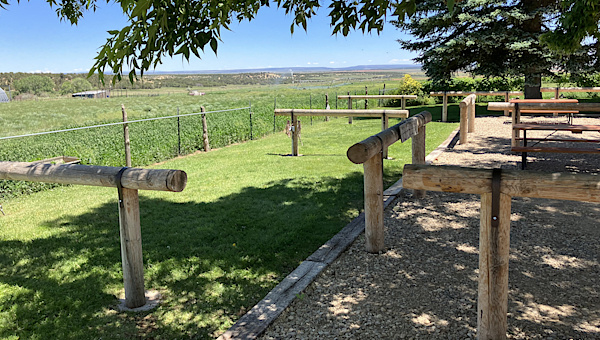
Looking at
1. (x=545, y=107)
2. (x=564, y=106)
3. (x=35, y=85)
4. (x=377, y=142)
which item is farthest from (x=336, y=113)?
(x=35, y=85)

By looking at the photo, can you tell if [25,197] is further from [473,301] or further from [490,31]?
[490,31]

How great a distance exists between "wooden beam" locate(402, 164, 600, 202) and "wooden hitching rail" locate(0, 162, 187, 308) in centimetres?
172

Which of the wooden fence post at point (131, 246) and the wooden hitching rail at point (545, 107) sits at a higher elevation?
the wooden hitching rail at point (545, 107)

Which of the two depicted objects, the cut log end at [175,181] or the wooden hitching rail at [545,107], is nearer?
the cut log end at [175,181]

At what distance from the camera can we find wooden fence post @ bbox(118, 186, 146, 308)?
3674 mm

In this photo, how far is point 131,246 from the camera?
3.75m

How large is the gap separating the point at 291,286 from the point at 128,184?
1607 mm

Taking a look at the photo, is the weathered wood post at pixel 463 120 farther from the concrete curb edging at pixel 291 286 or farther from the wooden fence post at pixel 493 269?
the wooden fence post at pixel 493 269

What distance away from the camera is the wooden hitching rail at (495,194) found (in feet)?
8.75

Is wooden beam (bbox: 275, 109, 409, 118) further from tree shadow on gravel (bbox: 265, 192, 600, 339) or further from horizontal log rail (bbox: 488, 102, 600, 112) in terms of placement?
tree shadow on gravel (bbox: 265, 192, 600, 339)

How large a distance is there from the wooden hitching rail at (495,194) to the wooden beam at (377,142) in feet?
3.59

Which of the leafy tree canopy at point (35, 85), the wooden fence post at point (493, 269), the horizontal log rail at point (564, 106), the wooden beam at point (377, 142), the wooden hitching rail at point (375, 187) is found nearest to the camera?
the wooden fence post at point (493, 269)

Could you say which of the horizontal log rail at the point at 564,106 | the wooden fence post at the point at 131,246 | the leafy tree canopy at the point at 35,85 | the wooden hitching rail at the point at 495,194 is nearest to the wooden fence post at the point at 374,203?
the wooden hitching rail at the point at 495,194

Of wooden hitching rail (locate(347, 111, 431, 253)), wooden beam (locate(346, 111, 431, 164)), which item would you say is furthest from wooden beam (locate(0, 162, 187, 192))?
wooden hitching rail (locate(347, 111, 431, 253))
